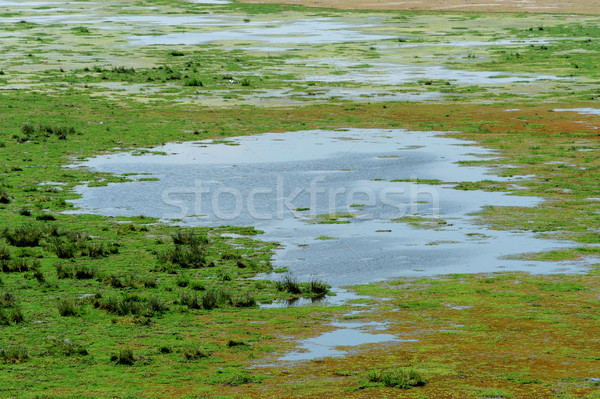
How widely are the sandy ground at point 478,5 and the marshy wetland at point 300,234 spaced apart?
39823 mm

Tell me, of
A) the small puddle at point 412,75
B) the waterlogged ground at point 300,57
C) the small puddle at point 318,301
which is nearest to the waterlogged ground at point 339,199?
the small puddle at point 318,301

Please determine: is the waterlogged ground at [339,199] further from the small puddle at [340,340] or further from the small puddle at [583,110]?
the small puddle at [583,110]

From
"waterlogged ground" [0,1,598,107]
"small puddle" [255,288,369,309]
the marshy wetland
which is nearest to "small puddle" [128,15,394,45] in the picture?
"waterlogged ground" [0,1,598,107]

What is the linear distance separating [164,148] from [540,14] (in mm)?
58020

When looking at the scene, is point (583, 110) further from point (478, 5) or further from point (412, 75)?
point (478, 5)

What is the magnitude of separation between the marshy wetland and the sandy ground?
39823mm

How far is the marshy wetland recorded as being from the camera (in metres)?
11.6

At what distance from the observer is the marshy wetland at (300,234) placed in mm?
11586

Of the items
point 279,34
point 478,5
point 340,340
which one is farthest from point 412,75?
point 478,5

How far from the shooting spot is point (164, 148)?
2777cm

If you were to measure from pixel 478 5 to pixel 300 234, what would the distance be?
241ft

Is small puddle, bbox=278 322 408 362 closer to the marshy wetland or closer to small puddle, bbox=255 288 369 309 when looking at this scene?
the marshy wetland

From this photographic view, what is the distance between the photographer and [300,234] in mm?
18281

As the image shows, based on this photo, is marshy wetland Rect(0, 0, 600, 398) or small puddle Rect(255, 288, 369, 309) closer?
marshy wetland Rect(0, 0, 600, 398)
